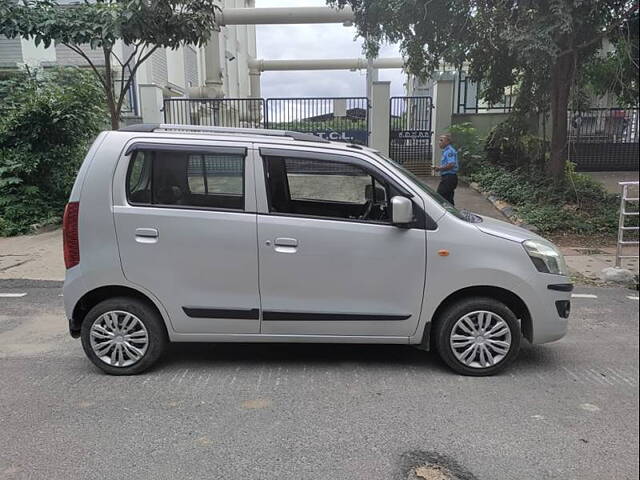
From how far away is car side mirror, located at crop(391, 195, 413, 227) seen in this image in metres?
4.07

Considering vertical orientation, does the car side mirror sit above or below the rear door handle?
above

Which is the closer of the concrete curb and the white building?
the concrete curb

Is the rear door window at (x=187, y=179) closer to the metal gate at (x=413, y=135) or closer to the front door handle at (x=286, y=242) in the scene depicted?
the front door handle at (x=286, y=242)

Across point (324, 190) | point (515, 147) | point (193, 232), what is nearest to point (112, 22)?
point (324, 190)

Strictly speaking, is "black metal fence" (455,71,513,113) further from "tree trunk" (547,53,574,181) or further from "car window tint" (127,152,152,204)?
"car window tint" (127,152,152,204)

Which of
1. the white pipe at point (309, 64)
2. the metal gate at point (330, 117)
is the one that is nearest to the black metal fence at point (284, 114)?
the metal gate at point (330, 117)

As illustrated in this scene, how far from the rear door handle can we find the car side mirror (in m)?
1.84

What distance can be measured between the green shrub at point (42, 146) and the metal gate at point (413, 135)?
28.7 feet

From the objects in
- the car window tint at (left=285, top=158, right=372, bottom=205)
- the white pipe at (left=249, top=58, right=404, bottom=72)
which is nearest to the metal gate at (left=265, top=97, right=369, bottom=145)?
the car window tint at (left=285, top=158, right=372, bottom=205)

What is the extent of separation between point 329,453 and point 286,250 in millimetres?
1563

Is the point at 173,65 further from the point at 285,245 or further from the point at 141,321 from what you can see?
the point at 285,245

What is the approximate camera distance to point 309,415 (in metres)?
3.74

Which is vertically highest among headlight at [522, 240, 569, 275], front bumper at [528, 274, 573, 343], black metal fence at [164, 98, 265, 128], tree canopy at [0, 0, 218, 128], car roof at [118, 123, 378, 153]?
tree canopy at [0, 0, 218, 128]

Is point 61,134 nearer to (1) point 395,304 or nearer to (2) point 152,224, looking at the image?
(2) point 152,224
